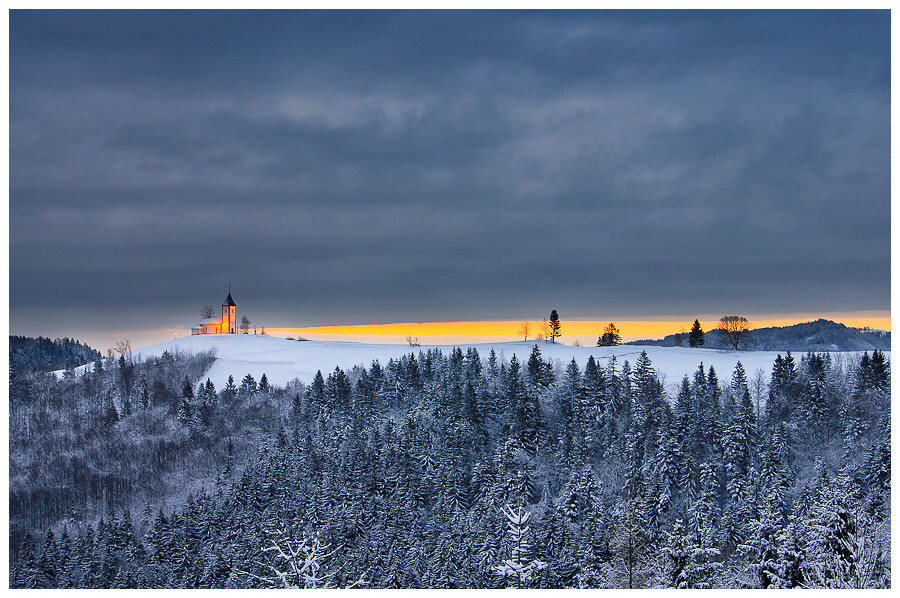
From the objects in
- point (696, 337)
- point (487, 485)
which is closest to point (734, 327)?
point (696, 337)

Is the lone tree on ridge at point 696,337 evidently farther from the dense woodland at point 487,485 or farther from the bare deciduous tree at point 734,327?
the dense woodland at point 487,485

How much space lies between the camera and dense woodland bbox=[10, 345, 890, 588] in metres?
59.0

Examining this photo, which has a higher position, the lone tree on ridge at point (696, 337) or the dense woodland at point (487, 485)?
the lone tree on ridge at point (696, 337)

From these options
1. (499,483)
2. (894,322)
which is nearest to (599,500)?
(499,483)

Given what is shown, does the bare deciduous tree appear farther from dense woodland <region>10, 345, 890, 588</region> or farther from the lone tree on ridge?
dense woodland <region>10, 345, 890, 588</region>

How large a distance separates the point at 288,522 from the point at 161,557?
17967mm

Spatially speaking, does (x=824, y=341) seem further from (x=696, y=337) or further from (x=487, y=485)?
(x=487, y=485)

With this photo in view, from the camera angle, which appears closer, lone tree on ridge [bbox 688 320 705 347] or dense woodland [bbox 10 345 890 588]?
dense woodland [bbox 10 345 890 588]

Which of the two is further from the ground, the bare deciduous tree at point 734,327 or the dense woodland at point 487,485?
the bare deciduous tree at point 734,327

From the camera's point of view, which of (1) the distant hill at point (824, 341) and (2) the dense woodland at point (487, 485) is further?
(1) the distant hill at point (824, 341)

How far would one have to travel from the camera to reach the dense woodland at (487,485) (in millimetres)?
58969
